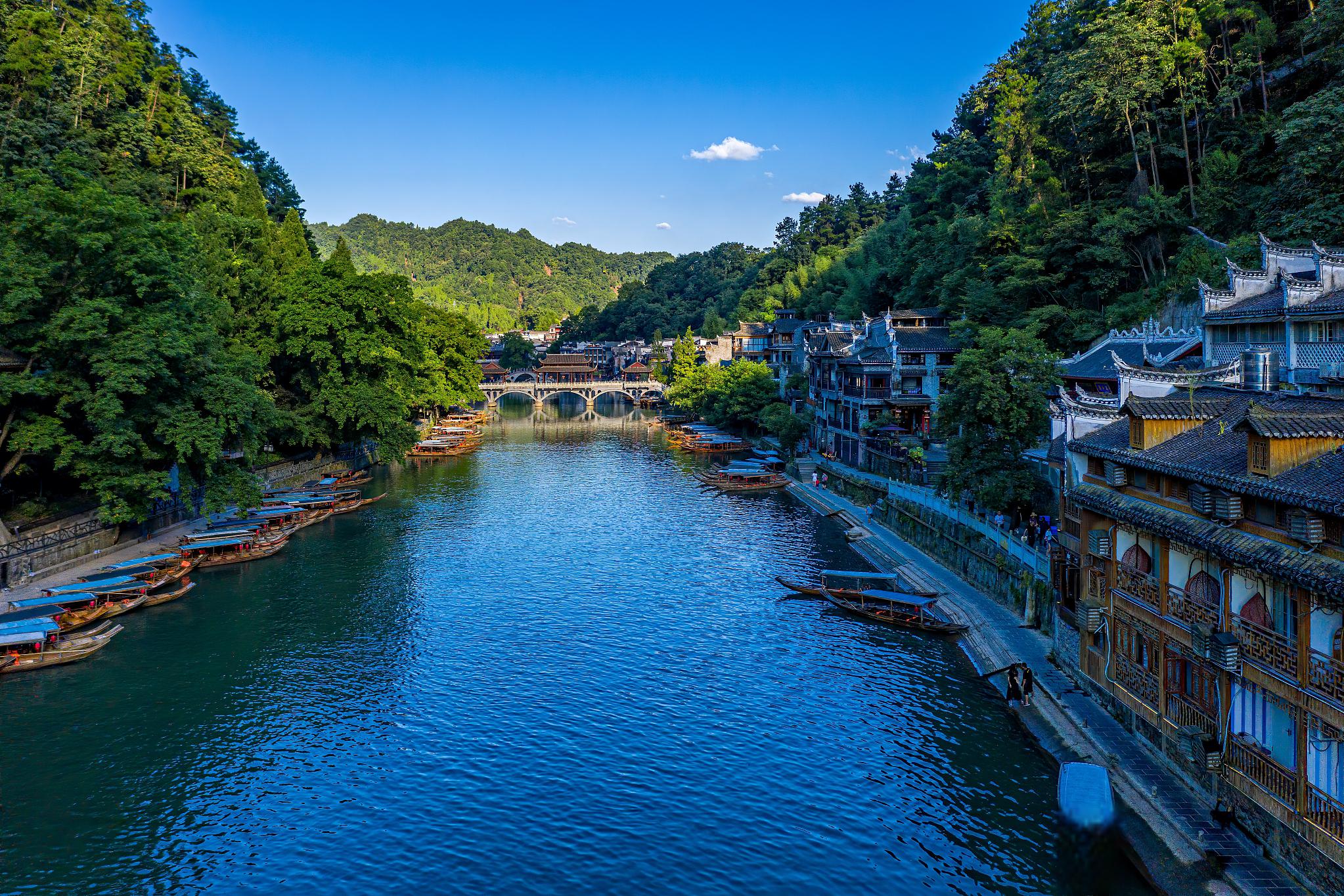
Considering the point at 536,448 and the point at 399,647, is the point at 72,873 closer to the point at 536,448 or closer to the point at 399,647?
the point at 399,647

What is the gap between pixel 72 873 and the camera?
20.4 m

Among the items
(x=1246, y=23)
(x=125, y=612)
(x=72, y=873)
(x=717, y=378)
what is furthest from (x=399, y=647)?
(x=717, y=378)

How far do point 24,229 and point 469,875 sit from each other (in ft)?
118

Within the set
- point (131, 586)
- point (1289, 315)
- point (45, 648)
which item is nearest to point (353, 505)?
point (131, 586)

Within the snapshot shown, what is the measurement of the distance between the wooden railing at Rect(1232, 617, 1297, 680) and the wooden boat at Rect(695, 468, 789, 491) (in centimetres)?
5190

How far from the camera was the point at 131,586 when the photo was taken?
1522 inches

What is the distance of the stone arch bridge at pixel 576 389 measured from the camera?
499 ft

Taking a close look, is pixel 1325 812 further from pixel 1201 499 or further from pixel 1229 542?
pixel 1201 499

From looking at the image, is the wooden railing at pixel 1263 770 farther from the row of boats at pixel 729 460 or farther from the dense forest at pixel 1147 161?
the row of boats at pixel 729 460

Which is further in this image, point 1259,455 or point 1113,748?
point 1113,748

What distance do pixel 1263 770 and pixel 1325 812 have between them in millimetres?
1880

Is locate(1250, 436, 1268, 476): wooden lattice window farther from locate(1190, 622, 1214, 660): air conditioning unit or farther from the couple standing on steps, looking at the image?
the couple standing on steps

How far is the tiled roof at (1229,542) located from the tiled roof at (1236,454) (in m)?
1.02

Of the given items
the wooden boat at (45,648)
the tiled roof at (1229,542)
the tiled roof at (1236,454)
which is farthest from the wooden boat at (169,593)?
the tiled roof at (1236,454)
